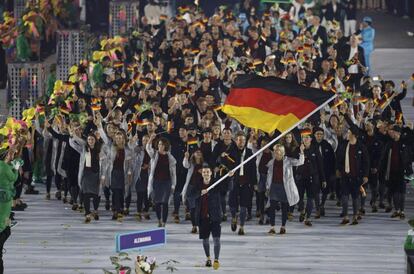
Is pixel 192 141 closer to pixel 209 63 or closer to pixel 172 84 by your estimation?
pixel 172 84

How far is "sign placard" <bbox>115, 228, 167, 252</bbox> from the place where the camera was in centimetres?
2564

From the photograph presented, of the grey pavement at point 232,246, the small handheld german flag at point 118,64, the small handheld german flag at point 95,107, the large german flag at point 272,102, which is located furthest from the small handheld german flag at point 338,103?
the small handheld german flag at point 118,64

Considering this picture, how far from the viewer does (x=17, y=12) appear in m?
52.2

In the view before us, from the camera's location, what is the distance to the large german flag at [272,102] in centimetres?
3098

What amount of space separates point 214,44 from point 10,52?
17.6 ft

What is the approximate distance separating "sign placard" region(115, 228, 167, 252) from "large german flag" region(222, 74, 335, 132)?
5.04 metres

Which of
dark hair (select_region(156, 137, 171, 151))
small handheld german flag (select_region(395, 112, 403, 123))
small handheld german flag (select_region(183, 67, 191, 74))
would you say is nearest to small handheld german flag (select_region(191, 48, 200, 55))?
small handheld german flag (select_region(183, 67, 191, 74))

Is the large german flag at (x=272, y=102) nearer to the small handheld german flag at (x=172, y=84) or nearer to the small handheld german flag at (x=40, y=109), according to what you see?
the small handheld german flag at (x=40, y=109)

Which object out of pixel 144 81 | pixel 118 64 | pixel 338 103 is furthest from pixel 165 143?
pixel 118 64

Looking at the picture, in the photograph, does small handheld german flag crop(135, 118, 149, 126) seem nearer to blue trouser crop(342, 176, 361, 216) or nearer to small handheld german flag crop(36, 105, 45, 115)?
small handheld german flag crop(36, 105, 45, 115)

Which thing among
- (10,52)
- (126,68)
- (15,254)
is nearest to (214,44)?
(126,68)

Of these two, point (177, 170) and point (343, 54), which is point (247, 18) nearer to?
point (343, 54)

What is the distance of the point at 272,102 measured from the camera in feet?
102

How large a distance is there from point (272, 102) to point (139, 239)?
5852 mm
